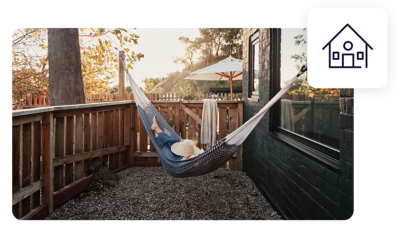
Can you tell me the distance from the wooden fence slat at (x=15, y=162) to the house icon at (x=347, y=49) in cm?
222

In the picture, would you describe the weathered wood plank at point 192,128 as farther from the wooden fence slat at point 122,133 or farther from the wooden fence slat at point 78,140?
the wooden fence slat at point 78,140

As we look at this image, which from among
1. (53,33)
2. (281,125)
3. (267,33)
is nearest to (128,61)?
(53,33)

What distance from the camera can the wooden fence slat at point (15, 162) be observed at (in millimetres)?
1621

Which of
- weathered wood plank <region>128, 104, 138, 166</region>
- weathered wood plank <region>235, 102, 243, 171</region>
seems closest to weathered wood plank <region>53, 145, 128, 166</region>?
weathered wood plank <region>128, 104, 138, 166</region>

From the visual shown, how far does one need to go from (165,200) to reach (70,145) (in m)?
1.20

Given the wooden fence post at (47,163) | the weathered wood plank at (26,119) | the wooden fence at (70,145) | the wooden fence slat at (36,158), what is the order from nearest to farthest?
the weathered wood plank at (26,119)
the wooden fence at (70,145)
the wooden fence slat at (36,158)
the wooden fence post at (47,163)

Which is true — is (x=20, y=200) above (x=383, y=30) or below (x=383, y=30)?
below

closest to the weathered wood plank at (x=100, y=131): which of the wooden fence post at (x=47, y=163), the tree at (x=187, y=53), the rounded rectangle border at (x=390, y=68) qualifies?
the wooden fence post at (x=47, y=163)

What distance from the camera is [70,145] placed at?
2.35m

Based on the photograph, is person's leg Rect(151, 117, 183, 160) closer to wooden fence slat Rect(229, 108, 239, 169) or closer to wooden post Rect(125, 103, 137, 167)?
wooden post Rect(125, 103, 137, 167)

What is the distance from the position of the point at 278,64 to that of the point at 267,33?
41 cm

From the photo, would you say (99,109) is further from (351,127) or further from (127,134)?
(351,127)

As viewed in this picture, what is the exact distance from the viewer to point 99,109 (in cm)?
284

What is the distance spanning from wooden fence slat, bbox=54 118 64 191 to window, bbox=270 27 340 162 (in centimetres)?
221
